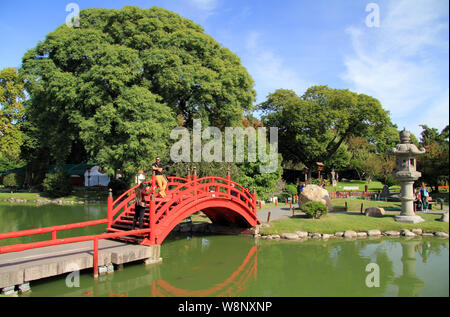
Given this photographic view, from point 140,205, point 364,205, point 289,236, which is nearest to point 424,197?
point 364,205

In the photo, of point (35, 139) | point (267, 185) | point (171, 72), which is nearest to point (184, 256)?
point (267, 185)

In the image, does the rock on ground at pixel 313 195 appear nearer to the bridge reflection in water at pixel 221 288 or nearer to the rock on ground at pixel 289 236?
the rock on ground at pixel 289 236

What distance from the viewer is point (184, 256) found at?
11523 mm

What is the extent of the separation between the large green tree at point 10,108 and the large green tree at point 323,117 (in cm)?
2442

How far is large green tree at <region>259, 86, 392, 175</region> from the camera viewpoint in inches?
1316

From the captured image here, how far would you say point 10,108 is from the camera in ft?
89.4

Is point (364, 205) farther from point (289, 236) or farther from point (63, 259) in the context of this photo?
point (63, 259)

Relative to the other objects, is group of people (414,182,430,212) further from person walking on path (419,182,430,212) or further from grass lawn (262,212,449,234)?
grass lawn (262,212,449,234)

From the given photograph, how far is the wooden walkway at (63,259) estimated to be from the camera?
7516 millimetres

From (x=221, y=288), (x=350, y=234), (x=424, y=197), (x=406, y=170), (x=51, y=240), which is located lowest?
(x=221, y=288)

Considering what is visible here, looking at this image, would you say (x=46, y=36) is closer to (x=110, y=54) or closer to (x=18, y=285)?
(x=110, y=54)

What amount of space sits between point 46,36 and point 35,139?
34.8ft

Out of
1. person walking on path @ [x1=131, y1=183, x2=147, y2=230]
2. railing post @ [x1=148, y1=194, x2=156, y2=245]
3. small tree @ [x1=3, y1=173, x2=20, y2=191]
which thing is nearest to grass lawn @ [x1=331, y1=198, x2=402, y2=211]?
railing post @ [x1=148, y1=194, x2=156, y2=245]

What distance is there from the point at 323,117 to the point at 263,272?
2599 cm
